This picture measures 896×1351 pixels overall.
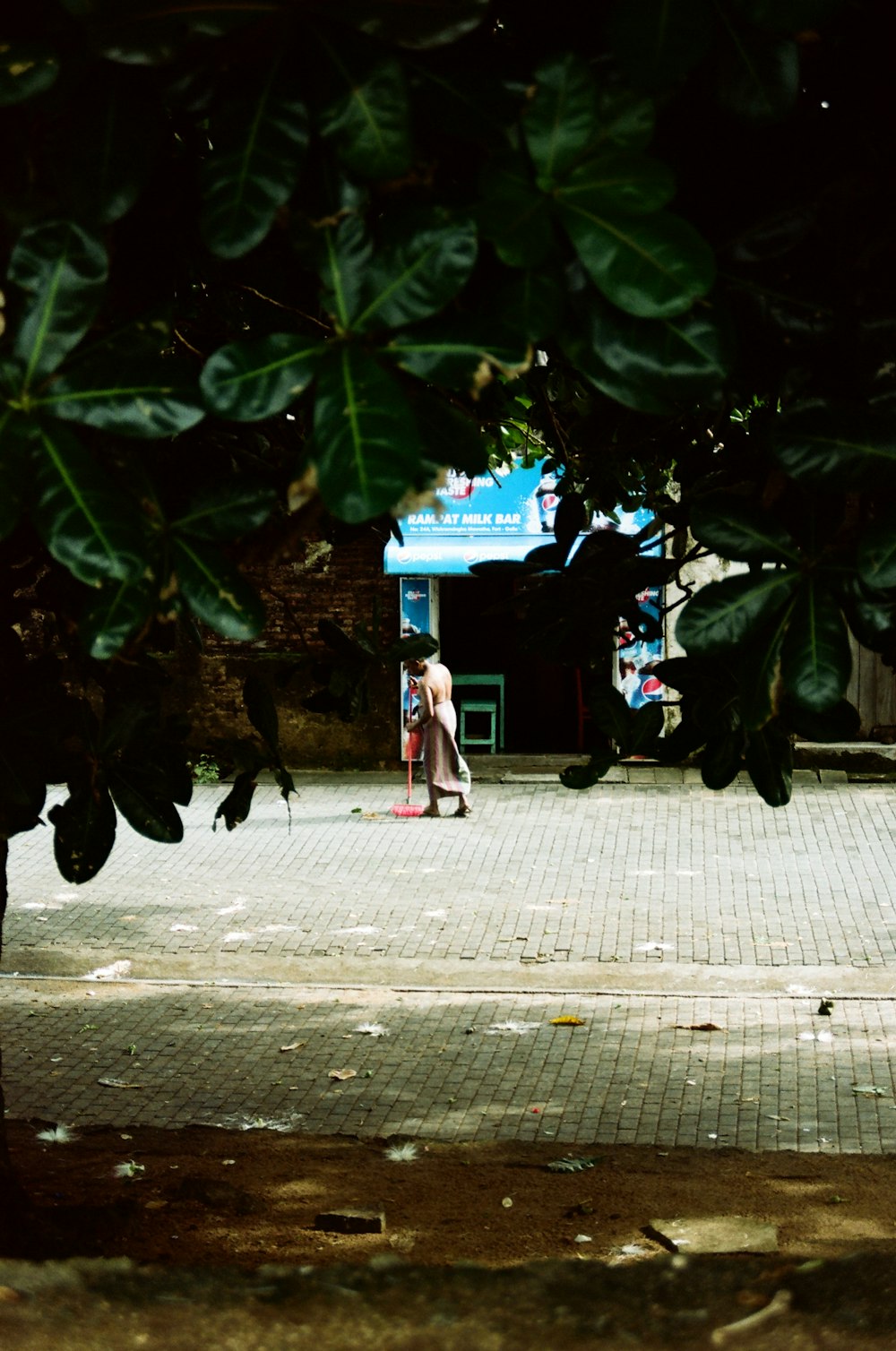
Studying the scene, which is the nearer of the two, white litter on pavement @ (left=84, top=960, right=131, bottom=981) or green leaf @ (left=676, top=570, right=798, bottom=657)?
green leaf @ (left=676, top=570, right=798, bottom=657)

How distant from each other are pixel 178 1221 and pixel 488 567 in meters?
2.64

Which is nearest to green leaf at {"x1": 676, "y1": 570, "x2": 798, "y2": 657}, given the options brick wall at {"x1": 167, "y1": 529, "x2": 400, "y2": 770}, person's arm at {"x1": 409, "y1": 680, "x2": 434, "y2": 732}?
person's arm at {"x1": 409, "y1": 680, "x2": 434, "y2": 732}

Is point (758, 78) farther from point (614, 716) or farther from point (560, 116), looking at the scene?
point (614, 716)

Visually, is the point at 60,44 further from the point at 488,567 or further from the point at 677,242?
the point at 488,567

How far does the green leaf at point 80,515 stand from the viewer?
2.04 meters

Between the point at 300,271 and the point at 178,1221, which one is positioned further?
the point at 178,1221

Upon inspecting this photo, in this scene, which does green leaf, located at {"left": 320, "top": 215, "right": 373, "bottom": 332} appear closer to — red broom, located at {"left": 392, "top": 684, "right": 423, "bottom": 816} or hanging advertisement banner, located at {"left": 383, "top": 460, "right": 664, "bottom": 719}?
red broom, located at {"left": 392, "top": 684, "right": 423, "bottom": 816}

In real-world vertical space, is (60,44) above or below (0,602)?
above

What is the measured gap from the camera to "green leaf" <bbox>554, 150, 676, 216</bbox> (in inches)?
80.4

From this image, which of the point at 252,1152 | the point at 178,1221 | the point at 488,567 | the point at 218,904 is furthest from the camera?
the point at 218,904

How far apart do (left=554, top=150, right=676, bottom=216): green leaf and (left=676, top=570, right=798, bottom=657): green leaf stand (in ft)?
2.36

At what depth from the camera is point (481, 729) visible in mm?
19031

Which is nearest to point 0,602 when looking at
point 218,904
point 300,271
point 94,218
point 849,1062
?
point 300,271

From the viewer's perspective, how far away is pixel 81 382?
6.88ft
